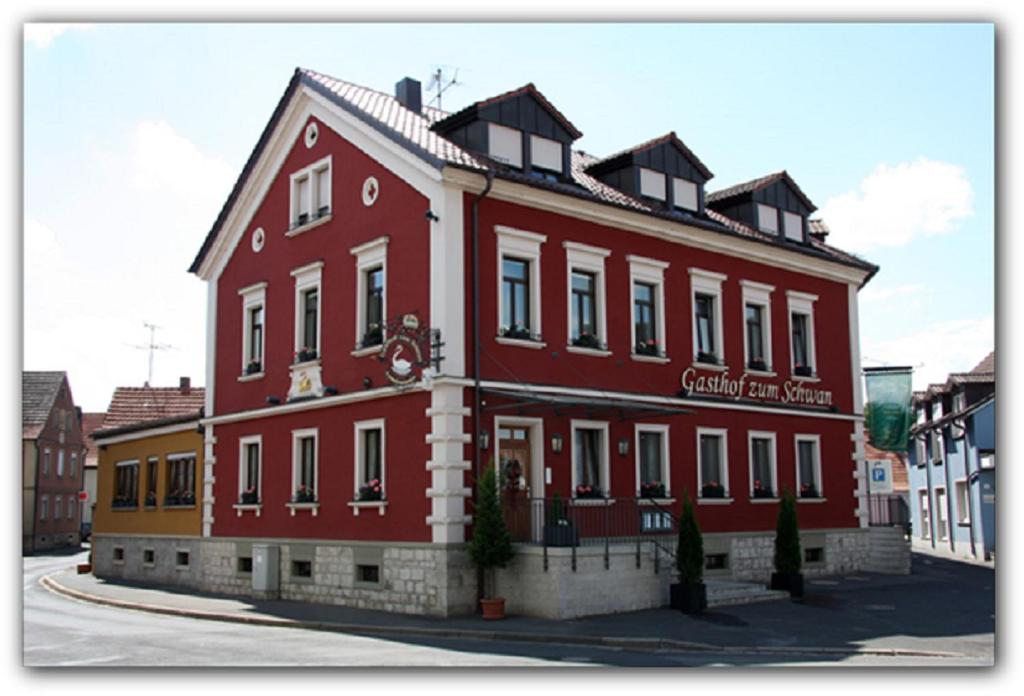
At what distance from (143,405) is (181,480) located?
6.55m

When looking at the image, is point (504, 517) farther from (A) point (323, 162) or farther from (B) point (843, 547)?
(B) point (843, 547)

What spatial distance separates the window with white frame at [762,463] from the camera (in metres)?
25.6

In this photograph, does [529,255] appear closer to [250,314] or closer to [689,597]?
[689,597]

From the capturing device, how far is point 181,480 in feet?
97.4

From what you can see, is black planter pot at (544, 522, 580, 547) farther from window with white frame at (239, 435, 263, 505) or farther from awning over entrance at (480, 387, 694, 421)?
window with white frame at (239, 435, 263, 505)

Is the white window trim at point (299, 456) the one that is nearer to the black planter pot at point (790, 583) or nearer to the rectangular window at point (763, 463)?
the black planter pot at point (790, 583)

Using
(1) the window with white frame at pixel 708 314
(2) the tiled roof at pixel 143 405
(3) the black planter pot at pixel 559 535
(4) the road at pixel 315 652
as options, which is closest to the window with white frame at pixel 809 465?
(1) the window with white frame at pixel 708 314

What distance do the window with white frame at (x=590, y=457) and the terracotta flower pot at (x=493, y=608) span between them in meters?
3.77

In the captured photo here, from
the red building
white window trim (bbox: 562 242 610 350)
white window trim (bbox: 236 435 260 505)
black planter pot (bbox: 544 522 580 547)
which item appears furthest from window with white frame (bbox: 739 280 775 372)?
white window trim (bbox: 236 435 260 505)

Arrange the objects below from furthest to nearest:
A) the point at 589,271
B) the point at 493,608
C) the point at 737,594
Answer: the point at 589,271 < the point at 737,594 < the point at 493,608

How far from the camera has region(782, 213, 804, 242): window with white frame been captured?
92.9 feet

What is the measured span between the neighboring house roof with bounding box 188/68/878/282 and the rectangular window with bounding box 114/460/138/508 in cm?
805

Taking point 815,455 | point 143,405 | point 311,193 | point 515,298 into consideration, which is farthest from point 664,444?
point 143,405

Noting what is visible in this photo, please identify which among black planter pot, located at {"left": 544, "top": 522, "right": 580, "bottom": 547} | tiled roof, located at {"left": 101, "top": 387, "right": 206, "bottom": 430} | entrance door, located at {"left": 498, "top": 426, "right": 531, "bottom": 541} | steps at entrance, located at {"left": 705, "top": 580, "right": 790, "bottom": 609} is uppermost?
tiled roof, located at {"left": 101, "top": 387, "right": 206, "bottom": 430}
